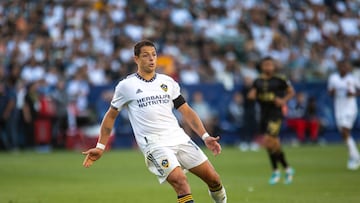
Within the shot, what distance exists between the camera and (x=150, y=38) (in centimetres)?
3123

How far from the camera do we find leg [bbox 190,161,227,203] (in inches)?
418

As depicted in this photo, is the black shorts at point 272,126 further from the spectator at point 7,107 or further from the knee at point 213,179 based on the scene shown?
the spectator at point 7,107

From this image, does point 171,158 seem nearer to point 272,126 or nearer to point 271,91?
point 272,126

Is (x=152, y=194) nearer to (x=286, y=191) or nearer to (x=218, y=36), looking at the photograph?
(x=286, y=191)

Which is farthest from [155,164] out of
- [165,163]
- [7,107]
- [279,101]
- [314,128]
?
[314,128]

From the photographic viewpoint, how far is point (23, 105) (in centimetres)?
2919

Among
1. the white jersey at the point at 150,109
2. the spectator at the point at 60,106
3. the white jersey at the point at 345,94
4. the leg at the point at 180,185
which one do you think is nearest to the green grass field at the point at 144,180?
the white jersey at the point at 345,94

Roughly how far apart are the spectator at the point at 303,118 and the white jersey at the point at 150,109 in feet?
68.9

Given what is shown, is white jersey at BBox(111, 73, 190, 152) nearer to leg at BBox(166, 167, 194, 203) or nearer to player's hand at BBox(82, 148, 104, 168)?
leg at BBox(166, 167, 194, 203)

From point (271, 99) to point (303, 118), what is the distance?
1315cm

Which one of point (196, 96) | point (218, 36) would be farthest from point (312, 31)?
point (196, 96)

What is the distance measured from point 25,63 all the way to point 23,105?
1.47 meters

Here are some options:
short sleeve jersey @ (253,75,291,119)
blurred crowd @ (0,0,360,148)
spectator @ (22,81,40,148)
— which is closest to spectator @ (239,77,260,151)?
blurred crowd @ (0,0,360,148)

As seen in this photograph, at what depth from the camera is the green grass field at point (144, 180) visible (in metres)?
14.8
